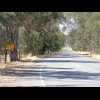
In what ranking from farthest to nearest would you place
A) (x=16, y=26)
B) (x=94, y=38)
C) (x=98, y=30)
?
(x=94, y=38)
(x=98, y=30)
(x=16, y=26)

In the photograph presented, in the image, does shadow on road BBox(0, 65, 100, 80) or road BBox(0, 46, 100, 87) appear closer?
road BBox(0, 46, 100, 87)

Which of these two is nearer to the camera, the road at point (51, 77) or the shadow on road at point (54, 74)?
the road at point (51, 77)

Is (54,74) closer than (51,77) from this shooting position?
No

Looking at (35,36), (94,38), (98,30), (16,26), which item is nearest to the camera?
(16,26)

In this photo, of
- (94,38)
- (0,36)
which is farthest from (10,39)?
(94,38)
